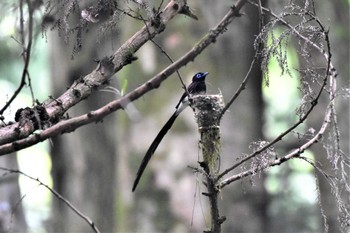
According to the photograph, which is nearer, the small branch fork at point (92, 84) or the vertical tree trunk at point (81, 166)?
the small branch fork at point (92, 84)

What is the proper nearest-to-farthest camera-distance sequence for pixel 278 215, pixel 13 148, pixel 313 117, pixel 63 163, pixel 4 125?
pixel 13 148
pixel 4 125
pixel 63 163
pixel 313 117
pixel 278 215

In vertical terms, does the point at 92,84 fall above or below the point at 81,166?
below

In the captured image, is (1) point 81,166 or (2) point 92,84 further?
(1) point 81,166

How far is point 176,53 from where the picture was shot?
6.70 meters

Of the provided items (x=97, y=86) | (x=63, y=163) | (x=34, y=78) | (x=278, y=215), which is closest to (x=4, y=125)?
(x=97, y=86)

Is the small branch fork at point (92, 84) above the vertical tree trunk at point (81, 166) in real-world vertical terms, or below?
below

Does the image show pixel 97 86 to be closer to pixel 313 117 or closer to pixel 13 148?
pixel 13 148

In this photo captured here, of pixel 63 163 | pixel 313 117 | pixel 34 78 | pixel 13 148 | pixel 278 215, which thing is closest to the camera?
pixel 13 148

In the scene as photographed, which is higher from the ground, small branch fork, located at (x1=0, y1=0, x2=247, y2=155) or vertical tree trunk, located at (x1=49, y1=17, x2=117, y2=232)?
vertical tree trunk, located at (x1=49, y1=17, x2=117, y2=232)

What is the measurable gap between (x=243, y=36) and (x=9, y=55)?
2.49 m

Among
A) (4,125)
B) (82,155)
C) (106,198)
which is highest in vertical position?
(82,155)

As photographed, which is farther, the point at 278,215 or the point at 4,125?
the point at 278,215

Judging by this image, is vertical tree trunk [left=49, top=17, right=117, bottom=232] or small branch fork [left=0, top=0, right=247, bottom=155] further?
vertical tree trunk [left=49, top=17, right=117, bottom=232]

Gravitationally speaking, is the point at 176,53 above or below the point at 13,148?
above
